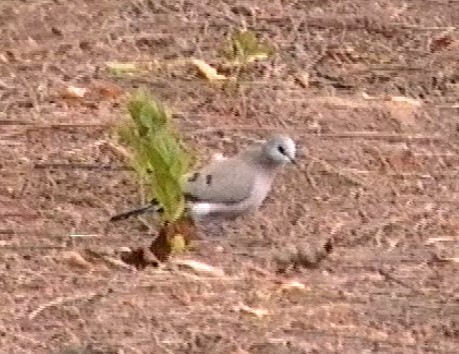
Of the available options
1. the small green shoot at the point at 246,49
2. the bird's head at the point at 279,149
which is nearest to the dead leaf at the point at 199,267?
the bird's head at the point at 279,149

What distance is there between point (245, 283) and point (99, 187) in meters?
0.19

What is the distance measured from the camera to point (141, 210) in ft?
3.12

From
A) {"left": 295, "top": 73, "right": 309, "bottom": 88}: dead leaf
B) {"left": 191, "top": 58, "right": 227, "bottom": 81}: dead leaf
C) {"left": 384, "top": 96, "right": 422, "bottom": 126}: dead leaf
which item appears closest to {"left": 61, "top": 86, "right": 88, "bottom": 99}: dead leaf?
{"left": 191, "top": 58, "right": 227, "bottom": 81}: dead leaf

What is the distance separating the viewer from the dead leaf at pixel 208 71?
103 centimetres

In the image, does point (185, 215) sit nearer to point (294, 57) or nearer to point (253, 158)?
point (253, 158)

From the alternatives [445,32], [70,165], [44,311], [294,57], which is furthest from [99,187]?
[445,32]

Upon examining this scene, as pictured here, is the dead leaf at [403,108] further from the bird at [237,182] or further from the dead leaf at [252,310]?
the dead leaf at [252,310]

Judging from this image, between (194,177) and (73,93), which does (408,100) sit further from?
(73,93)

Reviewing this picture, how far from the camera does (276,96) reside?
1.02 m

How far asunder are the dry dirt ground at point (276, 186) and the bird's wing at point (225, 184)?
0.06 metres

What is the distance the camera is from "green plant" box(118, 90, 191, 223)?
0.91 metres

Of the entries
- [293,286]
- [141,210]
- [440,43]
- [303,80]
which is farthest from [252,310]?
[440,43]

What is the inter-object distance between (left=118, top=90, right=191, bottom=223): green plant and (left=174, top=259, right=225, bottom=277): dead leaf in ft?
0.16

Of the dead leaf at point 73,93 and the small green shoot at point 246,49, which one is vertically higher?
the small green shoot at point 246,49
